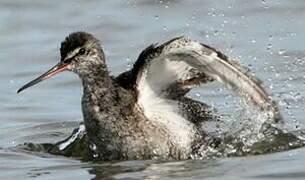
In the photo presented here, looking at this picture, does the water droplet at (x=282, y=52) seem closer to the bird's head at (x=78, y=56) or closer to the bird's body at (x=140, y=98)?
the bird's body at (x=140, y=98)

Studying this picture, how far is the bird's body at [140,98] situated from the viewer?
11.5 m

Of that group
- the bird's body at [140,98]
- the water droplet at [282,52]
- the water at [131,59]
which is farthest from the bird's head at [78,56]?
the water droplet at [282,52]

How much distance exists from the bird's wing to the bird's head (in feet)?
1.25

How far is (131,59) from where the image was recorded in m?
15.9

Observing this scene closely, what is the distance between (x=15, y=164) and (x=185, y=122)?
4.79 ft

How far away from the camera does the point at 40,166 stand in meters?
11.5

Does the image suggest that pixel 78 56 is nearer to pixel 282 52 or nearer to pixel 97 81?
pixel 97 81

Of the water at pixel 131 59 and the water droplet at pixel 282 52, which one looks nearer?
the water at pixel 131 59

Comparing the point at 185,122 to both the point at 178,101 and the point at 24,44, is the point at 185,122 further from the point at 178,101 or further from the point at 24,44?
the point at 24,44

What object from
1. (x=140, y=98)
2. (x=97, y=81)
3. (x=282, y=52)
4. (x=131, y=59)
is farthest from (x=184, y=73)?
(x=131, y=59)

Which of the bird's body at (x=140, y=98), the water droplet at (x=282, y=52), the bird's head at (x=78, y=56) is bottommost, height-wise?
the bird's body at (x=140, y=98)

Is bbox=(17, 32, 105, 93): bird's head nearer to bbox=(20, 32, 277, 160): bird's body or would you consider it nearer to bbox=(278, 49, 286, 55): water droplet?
bbox=(20, 32, 277, 160): bird's body

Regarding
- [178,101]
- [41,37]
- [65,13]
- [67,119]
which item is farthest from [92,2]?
[178,101]

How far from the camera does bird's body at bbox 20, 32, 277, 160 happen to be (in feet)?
37.6
